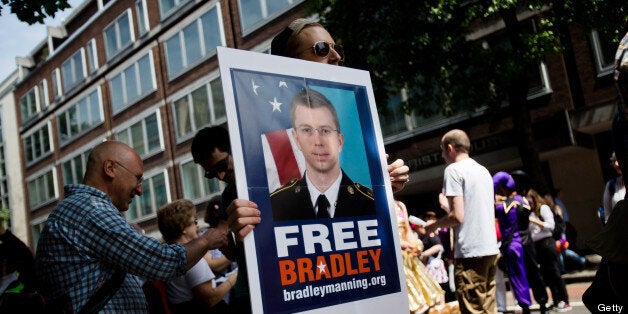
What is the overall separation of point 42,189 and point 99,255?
131 feet

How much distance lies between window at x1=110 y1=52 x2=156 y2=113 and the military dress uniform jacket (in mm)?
28308

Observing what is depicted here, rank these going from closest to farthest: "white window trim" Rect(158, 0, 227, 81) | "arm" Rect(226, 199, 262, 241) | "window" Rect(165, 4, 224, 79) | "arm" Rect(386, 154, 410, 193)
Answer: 1. "arm" Rect(226, 199, 262, 241)
2. "arm" Rect(386, 154, 410, 193)
3. "white window trim" Rect(158, 0, 227, 81)
4. "window" Rect(165, 4, 224, 79)

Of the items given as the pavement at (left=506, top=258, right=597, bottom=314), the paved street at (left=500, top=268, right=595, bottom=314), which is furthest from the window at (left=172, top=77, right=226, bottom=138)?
the paved street at (left=500, top=268, right=595, bottom=314)

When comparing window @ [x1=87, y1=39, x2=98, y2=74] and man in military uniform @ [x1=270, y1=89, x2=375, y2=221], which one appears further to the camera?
window @ [x1=87, y1=39, x2=98, y2=74]

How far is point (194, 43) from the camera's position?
26.5 metres

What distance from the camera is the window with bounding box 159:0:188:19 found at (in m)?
27.3

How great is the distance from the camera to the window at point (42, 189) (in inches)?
1463

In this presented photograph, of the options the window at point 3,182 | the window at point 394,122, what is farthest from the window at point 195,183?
the window at point 3,182

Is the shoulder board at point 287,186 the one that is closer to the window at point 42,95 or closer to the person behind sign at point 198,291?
the person behind sign at point 198,291

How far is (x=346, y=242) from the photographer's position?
1867mm

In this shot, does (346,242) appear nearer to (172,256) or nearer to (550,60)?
(172,256)

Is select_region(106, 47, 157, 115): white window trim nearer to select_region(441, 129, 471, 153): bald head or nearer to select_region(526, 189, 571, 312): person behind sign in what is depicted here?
select_region(526, 189, 571, 312): person behind sign

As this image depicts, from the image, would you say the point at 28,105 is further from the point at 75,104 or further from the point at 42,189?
the point at 75,104

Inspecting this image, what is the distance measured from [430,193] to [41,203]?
93.5ft
